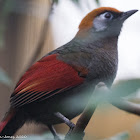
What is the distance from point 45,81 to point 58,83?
Answer: 0.08m

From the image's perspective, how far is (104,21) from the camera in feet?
8.54

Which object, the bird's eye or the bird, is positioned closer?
the bird

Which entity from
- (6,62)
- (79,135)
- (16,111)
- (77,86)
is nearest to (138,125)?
(79,135)

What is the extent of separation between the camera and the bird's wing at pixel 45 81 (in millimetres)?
1917

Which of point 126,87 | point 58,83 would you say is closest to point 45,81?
point 58,83

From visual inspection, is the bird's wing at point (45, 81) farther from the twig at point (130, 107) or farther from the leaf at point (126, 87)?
the leaf at point (126, 87)

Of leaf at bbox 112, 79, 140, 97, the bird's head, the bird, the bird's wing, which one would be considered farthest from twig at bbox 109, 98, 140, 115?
the bird's head

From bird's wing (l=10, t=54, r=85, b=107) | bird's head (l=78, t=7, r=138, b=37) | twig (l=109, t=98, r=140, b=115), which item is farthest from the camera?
bird's head (l=78, t=7, r=138, b=37)

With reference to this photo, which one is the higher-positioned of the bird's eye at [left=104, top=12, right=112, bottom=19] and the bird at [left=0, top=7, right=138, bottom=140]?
the bird's eye at [left=104, top=12, right=112, bottom=19]

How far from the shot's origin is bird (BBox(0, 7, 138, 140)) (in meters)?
1.95

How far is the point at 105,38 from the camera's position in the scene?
254cm

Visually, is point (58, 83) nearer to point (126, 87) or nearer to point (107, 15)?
point (107, 15)

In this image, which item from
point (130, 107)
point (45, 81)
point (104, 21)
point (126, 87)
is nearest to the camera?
point (126, 87)

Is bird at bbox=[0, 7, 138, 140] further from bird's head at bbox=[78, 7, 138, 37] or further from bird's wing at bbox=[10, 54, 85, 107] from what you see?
bird's head at bbox=[78, 7, 138, 37]
